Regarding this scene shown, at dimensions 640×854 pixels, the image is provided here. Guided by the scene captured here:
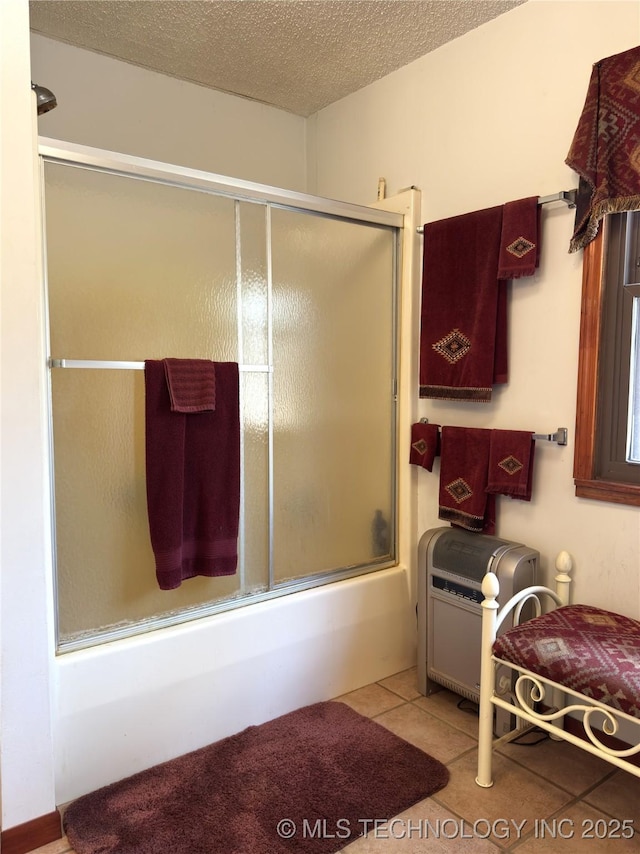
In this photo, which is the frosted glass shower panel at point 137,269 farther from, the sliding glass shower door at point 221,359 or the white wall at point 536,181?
the white wall at point 536,181

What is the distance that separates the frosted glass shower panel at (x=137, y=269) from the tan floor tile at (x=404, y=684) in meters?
1.42

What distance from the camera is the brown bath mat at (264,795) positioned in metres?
1.58

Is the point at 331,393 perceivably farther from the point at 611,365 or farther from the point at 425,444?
the point at 611,365

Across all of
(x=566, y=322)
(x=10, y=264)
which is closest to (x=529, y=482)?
(x=566, y=322)

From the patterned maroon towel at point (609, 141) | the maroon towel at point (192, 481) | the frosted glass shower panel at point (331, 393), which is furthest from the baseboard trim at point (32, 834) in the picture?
the patterned maroon towel at point (609, 141)

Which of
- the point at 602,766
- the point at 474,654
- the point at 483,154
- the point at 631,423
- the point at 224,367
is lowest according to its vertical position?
the point at 602,766

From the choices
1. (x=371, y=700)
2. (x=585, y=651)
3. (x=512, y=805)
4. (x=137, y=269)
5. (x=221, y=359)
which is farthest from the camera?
(x=371, y=700)

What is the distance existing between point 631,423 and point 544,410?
10.9 inches

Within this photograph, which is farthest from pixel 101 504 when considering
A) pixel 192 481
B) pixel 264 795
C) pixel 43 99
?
pixel 43 99

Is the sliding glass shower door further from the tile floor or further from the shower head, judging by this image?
the tile floor

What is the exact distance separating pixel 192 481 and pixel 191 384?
31 cm

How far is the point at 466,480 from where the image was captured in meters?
2.22

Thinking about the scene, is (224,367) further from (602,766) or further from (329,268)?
(602,766)

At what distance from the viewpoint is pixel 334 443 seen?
7.68 feet
